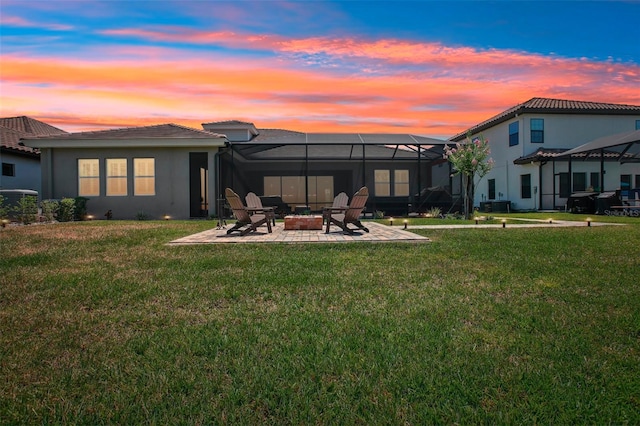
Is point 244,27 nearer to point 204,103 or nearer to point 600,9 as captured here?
point 204,103

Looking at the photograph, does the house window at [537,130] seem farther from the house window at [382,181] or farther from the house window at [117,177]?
the house window at [117,177]

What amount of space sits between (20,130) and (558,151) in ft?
87.3

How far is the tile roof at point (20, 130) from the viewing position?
57.5 ft

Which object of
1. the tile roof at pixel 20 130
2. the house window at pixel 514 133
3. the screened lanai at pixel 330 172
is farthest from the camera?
the house window at pixel 514 133

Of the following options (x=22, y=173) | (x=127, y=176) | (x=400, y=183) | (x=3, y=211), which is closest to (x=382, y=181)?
(x=400, y=183)

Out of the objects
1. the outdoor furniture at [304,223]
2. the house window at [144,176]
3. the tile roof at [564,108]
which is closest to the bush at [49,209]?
the house window at [144,176]

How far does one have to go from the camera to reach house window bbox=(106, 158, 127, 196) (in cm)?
1636

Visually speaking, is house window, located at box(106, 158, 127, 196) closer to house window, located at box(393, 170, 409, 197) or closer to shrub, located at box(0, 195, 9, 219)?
shrub, located at box(0, 195, 9, 219)

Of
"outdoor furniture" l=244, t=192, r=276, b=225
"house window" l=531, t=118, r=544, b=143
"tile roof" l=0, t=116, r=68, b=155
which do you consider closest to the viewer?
"outdoor furniture" l=244, t=192, r=276, b=225

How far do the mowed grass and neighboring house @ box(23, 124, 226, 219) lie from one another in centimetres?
Result: 1109

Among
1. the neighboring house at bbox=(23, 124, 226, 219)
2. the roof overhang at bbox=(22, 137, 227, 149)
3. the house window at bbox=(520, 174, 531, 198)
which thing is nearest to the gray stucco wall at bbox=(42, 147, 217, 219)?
the neighboring house at bbox=(23, 124, 226, 219)

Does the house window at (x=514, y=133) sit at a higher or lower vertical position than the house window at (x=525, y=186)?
higher

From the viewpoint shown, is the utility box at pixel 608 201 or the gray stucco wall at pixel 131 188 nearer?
the gray stucco wall at pixel 131 188

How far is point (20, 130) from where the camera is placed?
2112cm
